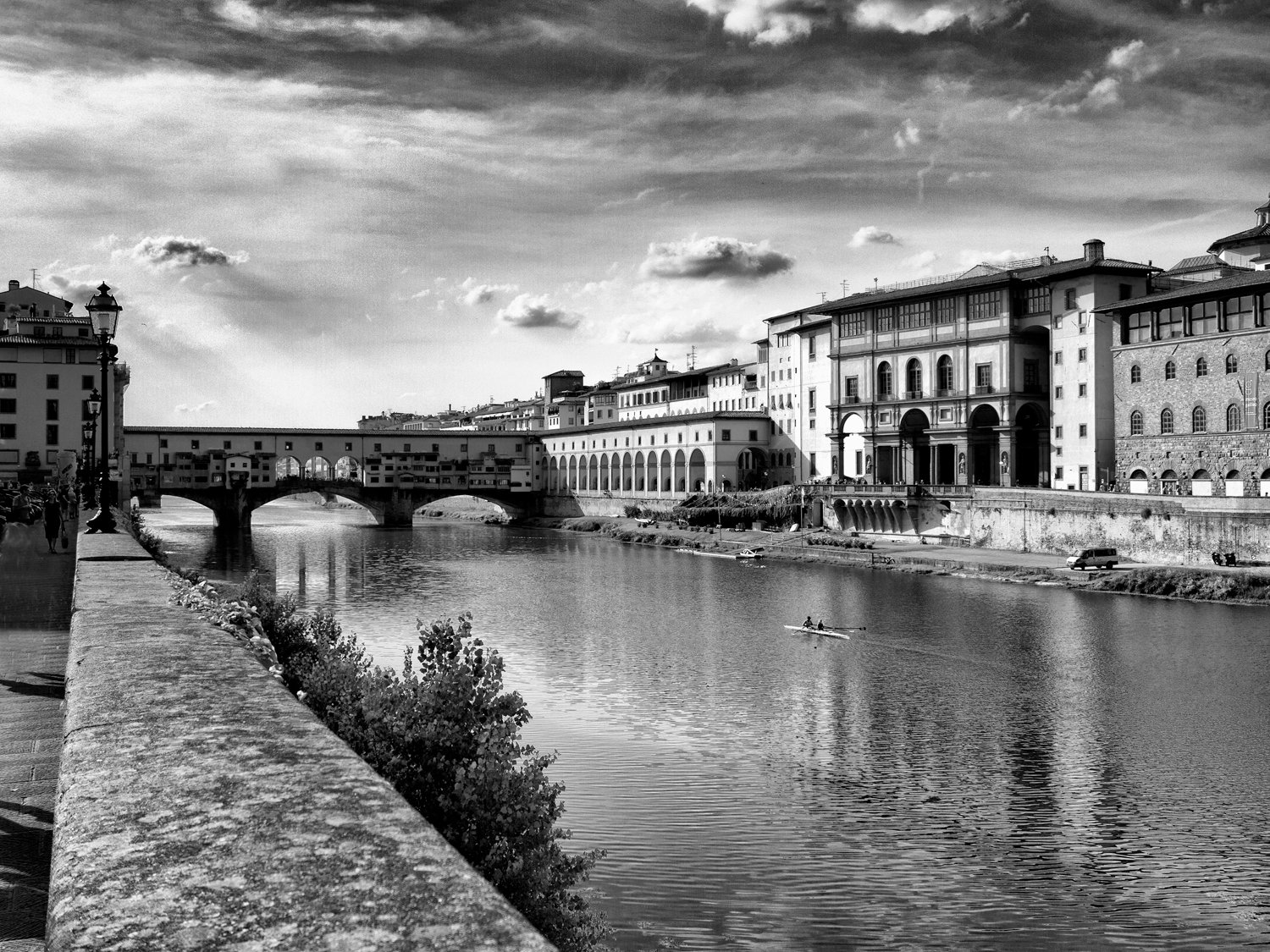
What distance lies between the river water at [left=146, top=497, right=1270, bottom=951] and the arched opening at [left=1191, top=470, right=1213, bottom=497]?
45.0ft

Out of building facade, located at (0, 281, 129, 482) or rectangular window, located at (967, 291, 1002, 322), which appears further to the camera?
building facade, located at (0, 281, 129, 482)

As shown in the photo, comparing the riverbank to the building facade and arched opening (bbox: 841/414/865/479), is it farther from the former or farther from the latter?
the building facade

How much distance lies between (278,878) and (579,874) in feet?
21.5

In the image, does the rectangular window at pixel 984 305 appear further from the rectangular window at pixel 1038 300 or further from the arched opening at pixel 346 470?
the arched opening at pixel 346 470

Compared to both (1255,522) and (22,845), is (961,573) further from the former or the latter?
(22,845)

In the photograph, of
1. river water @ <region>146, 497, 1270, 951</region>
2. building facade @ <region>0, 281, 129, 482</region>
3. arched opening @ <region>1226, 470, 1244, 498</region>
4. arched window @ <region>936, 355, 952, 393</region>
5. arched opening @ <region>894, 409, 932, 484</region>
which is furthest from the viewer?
building facade @ <region>0, 281, 129, 482</region>

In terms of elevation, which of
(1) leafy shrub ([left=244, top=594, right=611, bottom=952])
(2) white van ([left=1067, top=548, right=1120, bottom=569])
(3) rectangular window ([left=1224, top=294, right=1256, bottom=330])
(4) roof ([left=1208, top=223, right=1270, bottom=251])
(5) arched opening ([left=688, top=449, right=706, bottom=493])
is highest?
(4) roof ([left=1208, top=223, right=1270, bottom=251])

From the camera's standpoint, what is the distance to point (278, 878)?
347 cm

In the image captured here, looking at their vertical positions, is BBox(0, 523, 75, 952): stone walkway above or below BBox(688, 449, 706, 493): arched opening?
below

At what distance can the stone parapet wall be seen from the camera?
3127 mm

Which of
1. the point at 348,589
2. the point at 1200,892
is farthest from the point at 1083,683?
the point at 348,589

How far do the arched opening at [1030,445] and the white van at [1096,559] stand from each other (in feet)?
57.4

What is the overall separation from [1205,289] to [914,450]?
2439 cm

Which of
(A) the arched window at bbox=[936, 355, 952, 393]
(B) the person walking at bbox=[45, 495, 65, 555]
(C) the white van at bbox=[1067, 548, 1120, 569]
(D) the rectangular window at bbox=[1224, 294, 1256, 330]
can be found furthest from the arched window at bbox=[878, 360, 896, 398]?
(B) the person walking at bbox=[45, 495, 65, 555]
